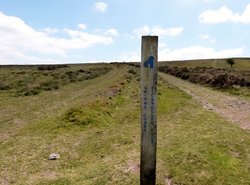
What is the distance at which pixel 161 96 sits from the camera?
29.1 metres

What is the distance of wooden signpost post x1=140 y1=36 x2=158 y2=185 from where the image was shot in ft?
27.9

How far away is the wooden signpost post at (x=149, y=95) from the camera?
27.9ft

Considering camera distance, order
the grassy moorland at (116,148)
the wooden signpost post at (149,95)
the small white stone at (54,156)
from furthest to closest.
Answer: the small white stone at (54,156) < the grassy moorland at (116,148) < the wooden signpost post at (149,95)

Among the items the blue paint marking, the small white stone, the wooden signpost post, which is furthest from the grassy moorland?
the blue paint marking

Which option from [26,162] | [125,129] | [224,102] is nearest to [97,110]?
[125,129]

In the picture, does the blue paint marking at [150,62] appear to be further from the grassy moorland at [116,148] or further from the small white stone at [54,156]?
the small white stone at [54,156]

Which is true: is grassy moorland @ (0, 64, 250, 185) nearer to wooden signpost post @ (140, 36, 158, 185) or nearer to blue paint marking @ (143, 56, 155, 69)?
wooden signpost post @ (140, 36, 158, 185)

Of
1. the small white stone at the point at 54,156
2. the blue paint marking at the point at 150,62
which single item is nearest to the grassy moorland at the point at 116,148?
the small white stone at the point at 54,156

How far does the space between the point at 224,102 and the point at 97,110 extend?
12.4 meters

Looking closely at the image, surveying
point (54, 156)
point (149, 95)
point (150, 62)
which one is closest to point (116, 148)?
point (54, 156)

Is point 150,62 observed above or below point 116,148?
above

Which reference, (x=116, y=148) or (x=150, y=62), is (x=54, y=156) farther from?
(x=150, y=62)

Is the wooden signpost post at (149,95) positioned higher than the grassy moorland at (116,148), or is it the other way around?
the wooden signpost post at (149,95)

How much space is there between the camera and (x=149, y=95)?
8.59m
